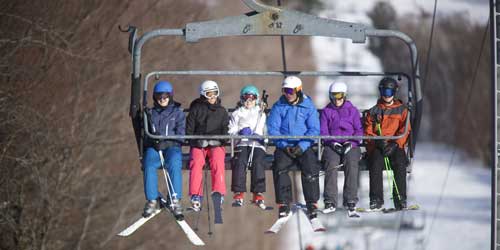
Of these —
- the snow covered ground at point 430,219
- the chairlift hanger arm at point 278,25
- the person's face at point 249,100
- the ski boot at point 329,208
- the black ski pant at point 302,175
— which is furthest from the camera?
the snow covered ground at point 430,219

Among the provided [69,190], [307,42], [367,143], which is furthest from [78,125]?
[367,143]

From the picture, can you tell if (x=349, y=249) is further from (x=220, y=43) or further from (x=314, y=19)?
(x=314, y=19)

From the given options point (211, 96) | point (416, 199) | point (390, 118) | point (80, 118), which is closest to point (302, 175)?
point (390, 118)

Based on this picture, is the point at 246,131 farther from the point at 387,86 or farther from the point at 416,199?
the point at 416,199

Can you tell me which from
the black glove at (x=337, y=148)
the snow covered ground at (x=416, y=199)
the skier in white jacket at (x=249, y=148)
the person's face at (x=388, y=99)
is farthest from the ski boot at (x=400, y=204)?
the snow covered ground at (x=416, y=199)

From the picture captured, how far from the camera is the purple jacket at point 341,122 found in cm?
1550

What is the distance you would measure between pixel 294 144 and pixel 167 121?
3.49 feet

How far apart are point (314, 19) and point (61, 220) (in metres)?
17.9

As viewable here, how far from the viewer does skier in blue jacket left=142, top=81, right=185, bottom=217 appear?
1527 centimetres

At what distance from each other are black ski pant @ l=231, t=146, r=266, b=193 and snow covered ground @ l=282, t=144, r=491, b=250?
31152mm

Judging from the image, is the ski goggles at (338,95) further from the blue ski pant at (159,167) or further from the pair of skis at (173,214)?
the pair of skis at (173,214)

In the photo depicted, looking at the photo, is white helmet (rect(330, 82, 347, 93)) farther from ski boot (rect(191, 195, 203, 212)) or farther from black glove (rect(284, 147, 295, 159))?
ski boot (rect(191, 195, 203, 212))

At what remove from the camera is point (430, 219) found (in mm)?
50344

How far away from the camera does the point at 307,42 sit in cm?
4816
